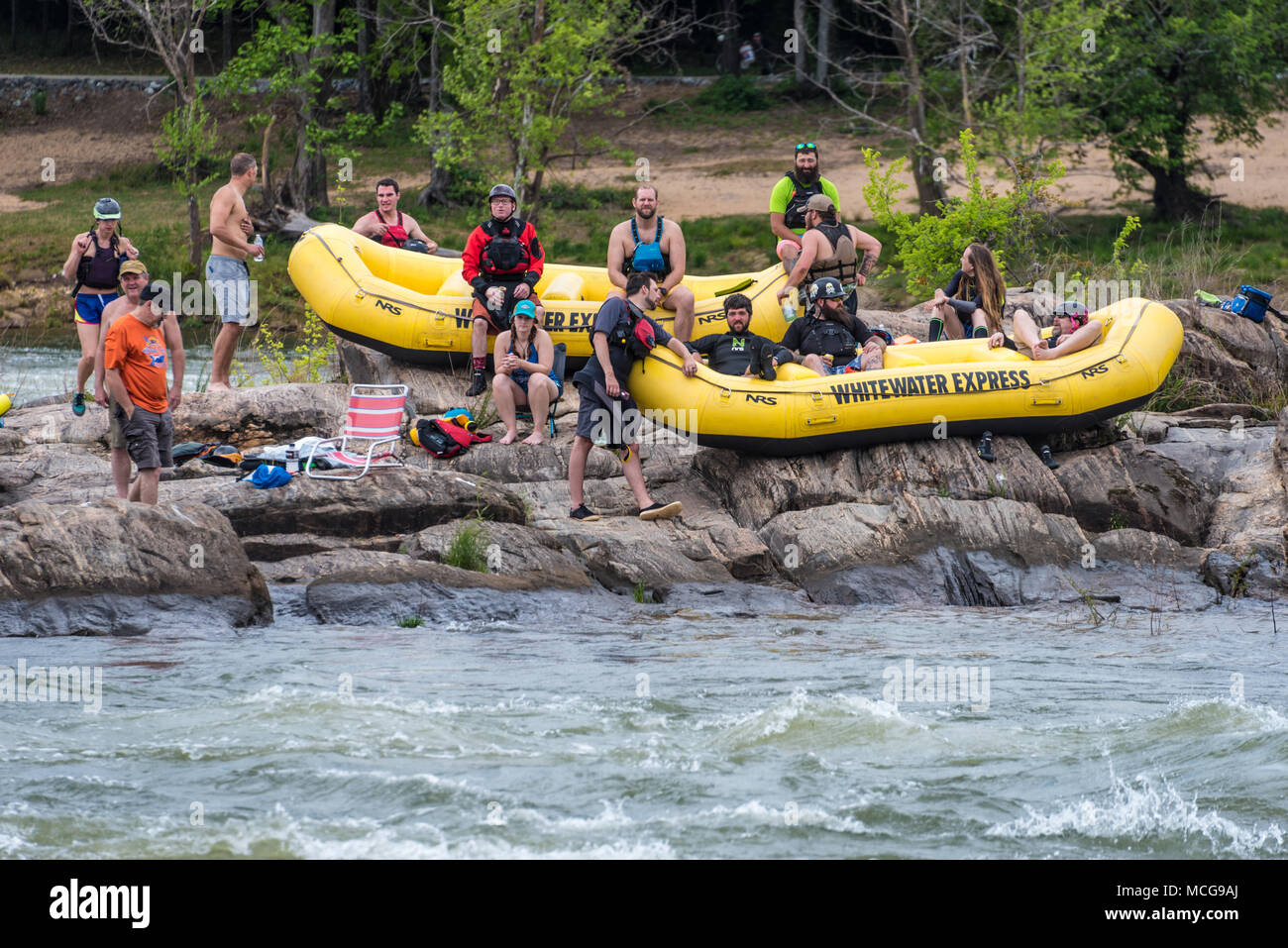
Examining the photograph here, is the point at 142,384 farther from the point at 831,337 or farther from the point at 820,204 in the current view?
the point at 820,204

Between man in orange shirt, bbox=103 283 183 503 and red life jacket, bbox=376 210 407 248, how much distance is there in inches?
158

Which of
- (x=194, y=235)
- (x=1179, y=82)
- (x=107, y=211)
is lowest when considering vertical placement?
(x=194, y=235)

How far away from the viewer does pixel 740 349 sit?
11.7m

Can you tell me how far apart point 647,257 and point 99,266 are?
13.4 feet

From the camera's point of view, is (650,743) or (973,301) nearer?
(650,743)

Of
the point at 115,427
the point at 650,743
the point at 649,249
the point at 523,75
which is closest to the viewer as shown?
the point at 650,743

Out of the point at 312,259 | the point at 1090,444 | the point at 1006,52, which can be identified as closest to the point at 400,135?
the point at 1006,52

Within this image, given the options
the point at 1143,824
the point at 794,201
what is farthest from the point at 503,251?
the point at 1143,824

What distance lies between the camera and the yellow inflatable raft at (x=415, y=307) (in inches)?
509

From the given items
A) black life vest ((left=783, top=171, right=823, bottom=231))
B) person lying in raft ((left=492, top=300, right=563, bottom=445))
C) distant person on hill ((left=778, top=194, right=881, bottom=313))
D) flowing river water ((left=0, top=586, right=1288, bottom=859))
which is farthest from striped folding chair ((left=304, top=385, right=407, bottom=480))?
black life vest ((left=783, top=171, right=823, bottom=231))

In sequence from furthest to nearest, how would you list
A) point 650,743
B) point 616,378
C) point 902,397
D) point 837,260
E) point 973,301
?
point 973,301, point 837,260, point 902,397, point 616,378, point 650,743

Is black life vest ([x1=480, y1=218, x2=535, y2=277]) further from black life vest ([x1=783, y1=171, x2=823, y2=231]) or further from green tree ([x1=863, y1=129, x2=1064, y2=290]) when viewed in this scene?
green tree ([x1=863, y1=129, x2=1064, y2=290])

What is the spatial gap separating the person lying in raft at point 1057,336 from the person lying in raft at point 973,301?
203 millimetres

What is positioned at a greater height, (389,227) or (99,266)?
(389,227)
